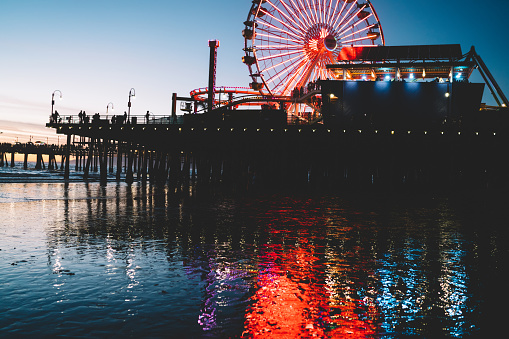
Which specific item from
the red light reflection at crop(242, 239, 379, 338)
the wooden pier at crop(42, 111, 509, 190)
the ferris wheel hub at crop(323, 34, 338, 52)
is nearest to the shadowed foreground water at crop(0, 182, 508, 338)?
the red light reflection at crop(242, 239, 379, 338)

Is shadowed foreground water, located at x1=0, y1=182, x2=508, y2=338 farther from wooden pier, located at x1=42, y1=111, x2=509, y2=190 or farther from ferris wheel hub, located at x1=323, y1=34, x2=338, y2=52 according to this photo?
ferris wheel hub, located at x1=323, y1=34, x2=338, y2=52

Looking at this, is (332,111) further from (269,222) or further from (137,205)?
(269,222)

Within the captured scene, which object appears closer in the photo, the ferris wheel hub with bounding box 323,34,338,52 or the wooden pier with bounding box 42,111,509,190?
the wooden pier with bounding box 42,111,509,190

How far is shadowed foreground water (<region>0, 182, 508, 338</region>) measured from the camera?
6.06 m

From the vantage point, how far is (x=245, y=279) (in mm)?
8562

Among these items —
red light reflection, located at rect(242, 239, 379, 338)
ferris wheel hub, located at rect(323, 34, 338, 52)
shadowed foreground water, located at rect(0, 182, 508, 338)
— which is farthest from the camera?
ferris wheel hub, located at rect(323, 34, 338, 52)

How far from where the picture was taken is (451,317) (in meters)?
6.61

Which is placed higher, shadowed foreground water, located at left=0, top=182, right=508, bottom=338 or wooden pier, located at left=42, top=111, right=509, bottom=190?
wooden pier, located at left=42, top=111, right=509, bottom=190

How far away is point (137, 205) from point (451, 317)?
19.3 meters

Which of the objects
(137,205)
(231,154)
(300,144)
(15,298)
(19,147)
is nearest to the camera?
(15,298)

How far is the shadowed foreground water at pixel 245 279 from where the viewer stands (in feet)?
19.9

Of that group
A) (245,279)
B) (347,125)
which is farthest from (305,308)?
(347,125)

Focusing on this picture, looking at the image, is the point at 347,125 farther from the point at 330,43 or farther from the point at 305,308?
the point at 305,308

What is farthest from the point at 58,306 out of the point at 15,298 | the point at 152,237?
the point at 152,237
